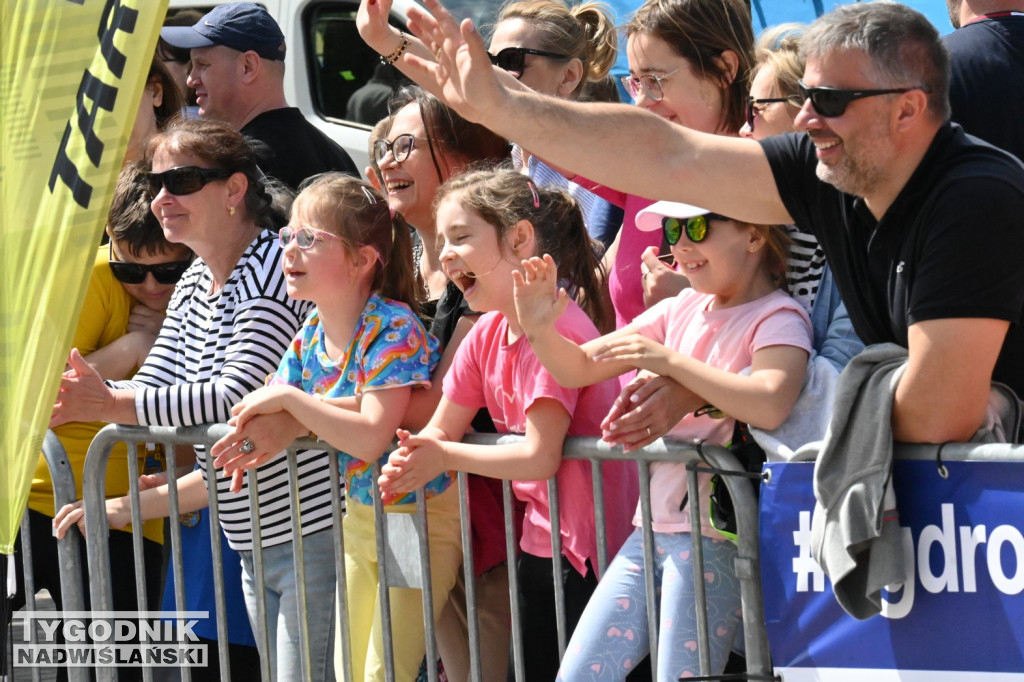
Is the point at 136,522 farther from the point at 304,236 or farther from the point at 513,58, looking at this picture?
the point at 513,58

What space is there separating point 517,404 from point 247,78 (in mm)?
2713

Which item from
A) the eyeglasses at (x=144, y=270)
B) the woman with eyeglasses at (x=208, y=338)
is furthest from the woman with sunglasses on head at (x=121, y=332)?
the woman with eyeglasses at (x=208, y=338)

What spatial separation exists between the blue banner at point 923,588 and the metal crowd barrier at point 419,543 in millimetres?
86

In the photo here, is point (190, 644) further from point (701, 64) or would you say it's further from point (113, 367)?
point (701, 64)

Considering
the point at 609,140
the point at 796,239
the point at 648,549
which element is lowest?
the point at 648,549

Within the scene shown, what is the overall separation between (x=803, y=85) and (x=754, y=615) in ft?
3.88

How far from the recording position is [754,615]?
3.16 metres

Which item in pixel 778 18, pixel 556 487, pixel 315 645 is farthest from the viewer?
pixel 778 18

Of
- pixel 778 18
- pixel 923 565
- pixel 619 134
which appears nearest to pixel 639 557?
pixel 923 565

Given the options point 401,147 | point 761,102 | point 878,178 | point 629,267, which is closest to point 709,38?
point 761,102

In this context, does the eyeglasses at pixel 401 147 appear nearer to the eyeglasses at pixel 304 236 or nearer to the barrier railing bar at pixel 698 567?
the eyeglasses at pixel 304 236

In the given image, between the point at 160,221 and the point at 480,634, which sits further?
the point at 160,221

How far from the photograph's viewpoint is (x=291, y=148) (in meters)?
5.36

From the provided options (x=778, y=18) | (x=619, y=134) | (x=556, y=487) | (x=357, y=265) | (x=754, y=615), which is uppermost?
(x=778, y=18)
